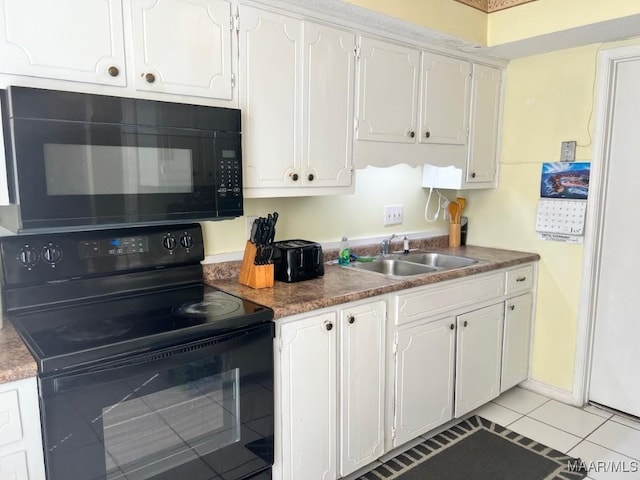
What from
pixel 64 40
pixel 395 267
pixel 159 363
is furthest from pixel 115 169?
pixel 395 267

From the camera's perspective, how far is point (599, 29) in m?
2.34

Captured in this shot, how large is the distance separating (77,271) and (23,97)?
2.12 ft

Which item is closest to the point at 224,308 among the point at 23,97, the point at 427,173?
the point at 23,97

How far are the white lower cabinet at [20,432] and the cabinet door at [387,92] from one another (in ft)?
5.46

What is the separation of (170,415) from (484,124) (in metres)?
2.39

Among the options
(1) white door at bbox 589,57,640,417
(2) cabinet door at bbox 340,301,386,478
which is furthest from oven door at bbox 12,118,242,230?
(1) white door at bbox 589,57,640,417

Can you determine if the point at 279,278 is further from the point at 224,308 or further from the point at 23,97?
the point at 23,97

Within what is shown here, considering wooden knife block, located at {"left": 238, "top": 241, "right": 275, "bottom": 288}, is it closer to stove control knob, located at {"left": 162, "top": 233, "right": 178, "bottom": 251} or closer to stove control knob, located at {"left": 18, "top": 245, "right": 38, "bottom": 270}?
stove control knob, located at {"left": 162, "top": 233, "right": 178, "bottom": 251}

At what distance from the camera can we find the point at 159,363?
4.58 ft

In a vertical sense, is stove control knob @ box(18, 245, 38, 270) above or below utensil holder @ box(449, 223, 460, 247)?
above

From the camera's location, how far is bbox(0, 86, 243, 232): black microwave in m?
1.34

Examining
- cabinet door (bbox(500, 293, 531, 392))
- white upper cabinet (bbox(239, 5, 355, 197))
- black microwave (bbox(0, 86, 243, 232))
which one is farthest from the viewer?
cabinet door (bbox(500, 293, 531, 392))

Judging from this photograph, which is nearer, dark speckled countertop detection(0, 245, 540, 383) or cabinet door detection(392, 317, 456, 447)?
dark speckled countertop detection(0, 245, 540, 383)

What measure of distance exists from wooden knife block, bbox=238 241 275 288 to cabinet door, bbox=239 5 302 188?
29 cm
